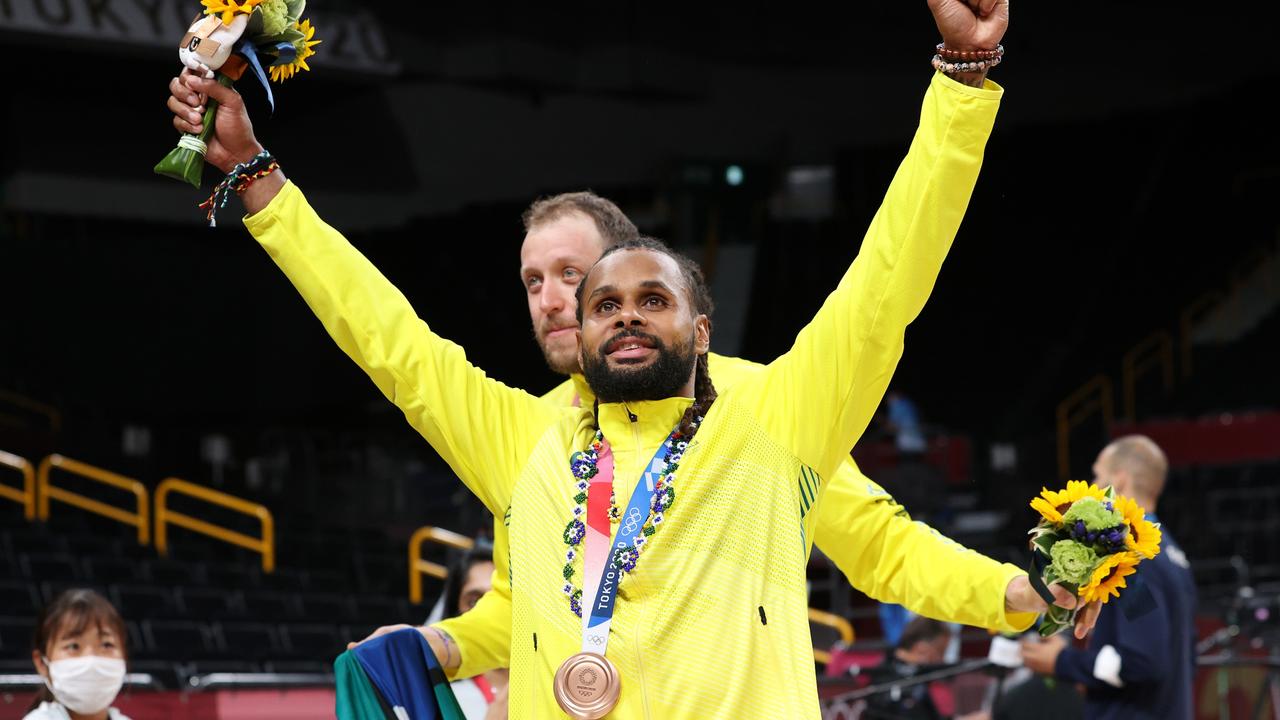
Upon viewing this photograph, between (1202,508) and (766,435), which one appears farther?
(1202,508)

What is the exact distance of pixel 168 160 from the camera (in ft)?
9.28

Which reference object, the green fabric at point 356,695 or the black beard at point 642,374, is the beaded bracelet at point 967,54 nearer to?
the black beard at point 642,374

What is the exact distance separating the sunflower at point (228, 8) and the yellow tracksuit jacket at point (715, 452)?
11.8 inches

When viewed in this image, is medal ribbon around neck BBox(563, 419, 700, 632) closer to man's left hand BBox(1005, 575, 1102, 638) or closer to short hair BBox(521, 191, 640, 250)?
man's left hand BBox(1005, 575, 1102, 638)

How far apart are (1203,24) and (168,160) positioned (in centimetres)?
1839

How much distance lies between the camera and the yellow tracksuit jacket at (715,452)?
2.65 metres

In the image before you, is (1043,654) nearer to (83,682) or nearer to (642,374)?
(83,682)

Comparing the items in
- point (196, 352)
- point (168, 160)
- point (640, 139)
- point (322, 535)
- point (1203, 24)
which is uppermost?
point (1203, 24)

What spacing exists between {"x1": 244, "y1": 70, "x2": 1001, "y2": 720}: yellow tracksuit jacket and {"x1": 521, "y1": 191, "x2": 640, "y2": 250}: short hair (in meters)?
0.63

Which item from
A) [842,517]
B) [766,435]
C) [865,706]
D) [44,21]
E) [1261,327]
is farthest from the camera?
[1261,327]

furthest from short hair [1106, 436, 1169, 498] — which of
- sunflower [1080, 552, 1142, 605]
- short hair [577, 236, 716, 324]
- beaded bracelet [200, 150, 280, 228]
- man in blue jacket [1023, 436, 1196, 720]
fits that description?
beaded bracelet [200, 150, 280, 228]

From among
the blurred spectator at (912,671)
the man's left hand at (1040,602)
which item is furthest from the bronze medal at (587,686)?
the blurred spectator at (912,671)

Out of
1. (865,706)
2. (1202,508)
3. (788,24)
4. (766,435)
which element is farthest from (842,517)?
(788,24)

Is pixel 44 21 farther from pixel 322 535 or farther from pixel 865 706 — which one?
pixel 865 706
